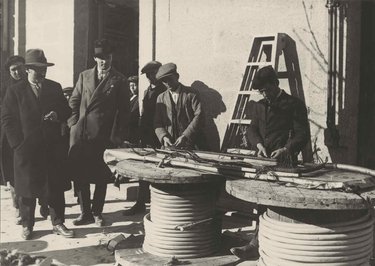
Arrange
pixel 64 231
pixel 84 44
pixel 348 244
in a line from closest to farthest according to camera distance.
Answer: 1. pixel 348 244
2. pixel 64 231
3. pixel 84 44

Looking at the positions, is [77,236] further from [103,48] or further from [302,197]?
[302,197]

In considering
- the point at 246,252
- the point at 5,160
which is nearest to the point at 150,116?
the point at 5,160

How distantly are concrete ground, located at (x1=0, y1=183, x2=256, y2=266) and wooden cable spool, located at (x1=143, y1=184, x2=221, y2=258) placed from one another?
0.41m

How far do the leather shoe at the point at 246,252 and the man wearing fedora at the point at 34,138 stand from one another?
2.09 metres

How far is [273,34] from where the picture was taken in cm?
612

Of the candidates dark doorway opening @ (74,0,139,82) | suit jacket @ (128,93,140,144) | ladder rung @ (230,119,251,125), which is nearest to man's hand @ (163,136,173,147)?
ladder rung @ (230,119,251,125)

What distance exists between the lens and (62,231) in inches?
223

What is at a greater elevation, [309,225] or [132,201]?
[309,225]

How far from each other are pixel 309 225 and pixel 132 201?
4364 millimetres

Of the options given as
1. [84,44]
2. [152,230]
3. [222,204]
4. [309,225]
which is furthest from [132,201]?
[309,225]

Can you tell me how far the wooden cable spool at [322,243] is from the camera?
134 inches

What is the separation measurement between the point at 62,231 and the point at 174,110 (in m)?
1.81

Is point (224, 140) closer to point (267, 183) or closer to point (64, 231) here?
point (64, 231)

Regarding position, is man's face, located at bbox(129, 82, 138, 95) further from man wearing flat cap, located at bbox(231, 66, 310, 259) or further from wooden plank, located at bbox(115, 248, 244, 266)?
wooden plank, located at bbox(115, 248, 244, 266)
